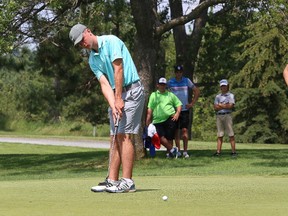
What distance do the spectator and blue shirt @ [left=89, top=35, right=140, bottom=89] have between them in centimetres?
953

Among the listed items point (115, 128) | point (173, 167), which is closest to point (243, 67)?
point (173, 167)

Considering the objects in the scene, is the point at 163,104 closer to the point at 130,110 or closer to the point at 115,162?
the point at 115,162

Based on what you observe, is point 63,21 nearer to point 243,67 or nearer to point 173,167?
point 173,167

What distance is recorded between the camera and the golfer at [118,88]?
365 inches

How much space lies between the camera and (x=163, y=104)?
19.1m

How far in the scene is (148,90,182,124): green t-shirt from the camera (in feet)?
62.6

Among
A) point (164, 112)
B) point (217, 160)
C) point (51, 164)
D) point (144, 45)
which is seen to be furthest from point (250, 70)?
point (164, 112)

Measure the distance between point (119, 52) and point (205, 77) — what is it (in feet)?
100

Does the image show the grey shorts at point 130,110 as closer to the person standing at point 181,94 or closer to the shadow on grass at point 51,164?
the shadow on grass at point 51,164

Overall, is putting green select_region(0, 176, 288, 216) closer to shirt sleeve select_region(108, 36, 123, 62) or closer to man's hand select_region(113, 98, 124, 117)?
man's hand select_region(113, 98, 124, 117)

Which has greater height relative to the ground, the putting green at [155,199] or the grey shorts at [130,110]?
the grey shorts at [130,110]

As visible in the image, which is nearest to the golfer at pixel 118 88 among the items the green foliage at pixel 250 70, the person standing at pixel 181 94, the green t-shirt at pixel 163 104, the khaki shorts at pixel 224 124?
the green t-shirt at pixel 163 104

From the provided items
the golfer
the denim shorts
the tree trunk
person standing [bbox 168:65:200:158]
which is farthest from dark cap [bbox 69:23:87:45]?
person standing [bbox 168:65:200:158]

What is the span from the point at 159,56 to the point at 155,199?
26.9 m
